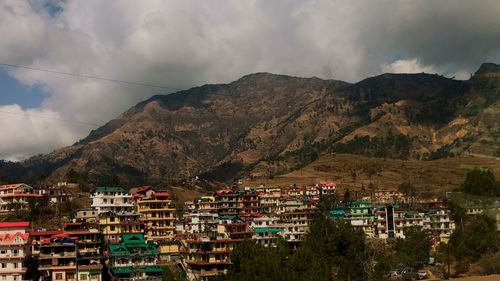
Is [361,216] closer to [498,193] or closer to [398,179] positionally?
[498,193]

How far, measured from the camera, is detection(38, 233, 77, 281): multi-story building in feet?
217

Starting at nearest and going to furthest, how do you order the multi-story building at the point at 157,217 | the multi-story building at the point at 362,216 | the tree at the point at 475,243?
the tree at the point at 475,243 → the multi-story building at the point at 157,217 → the multi-story building at the point at 362,216

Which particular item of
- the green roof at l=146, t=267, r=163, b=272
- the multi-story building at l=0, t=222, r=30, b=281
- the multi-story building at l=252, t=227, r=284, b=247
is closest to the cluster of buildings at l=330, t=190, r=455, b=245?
the multi-story building at l=252, t=227, r=284, b=247

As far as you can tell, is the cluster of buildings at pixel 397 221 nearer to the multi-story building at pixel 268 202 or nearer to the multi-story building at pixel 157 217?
the multi-story building at pixel 268 202

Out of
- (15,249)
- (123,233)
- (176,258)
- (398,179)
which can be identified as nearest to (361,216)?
(176,258)

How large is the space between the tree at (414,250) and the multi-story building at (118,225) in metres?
45.4

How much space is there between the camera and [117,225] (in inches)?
3351

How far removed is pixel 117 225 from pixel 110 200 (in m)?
20.7

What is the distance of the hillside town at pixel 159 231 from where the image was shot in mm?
67750

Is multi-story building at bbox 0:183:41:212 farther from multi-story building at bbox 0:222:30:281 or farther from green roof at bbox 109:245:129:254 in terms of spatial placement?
green roof at bbox 109:245:129:254

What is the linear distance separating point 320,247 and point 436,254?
3056 cm

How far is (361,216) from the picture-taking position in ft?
355

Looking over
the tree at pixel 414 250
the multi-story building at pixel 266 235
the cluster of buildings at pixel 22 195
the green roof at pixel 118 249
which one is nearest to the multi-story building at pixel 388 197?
the tree at pixel 414 250

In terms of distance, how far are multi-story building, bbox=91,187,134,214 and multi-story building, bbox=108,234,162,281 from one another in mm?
28172
